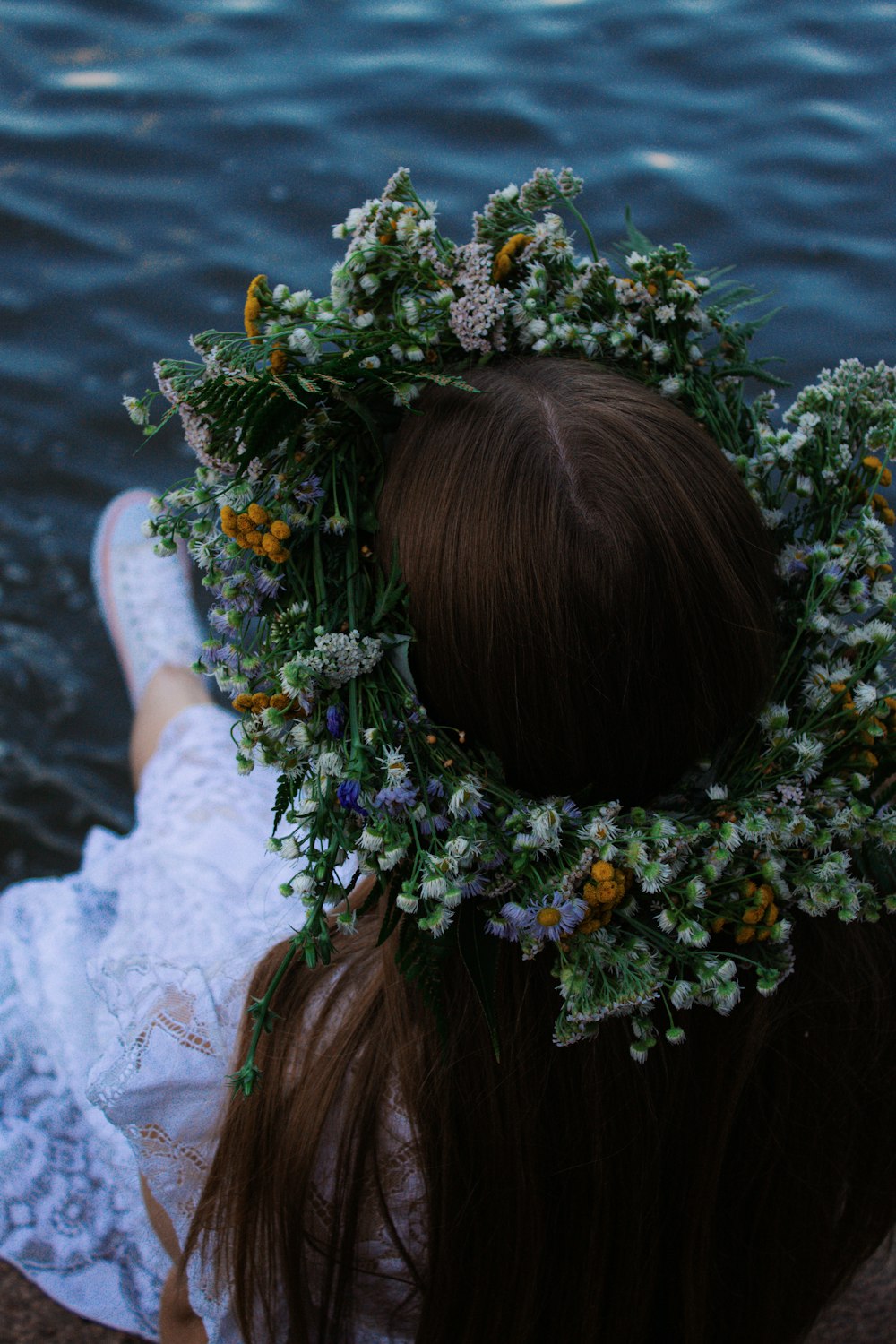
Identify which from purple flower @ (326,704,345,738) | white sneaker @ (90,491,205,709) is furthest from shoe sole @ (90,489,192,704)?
purple flower @ (326,704,345,738)

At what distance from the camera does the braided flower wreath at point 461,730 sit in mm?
1260

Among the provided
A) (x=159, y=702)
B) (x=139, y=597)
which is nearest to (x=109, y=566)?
(x=139, y=597)

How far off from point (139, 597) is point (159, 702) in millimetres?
499

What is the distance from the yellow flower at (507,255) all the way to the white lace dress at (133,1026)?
910 millimetres

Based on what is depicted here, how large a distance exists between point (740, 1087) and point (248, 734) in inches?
30.3

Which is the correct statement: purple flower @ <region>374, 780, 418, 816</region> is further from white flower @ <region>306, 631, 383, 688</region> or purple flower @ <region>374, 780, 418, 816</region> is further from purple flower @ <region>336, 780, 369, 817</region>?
white flower @ <region>306, 631, 383, 688</region>

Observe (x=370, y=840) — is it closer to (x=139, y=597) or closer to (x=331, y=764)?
(x=331, y=764)

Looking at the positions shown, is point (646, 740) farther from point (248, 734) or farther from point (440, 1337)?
point (440, 1337)

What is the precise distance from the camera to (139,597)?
343 centimetres

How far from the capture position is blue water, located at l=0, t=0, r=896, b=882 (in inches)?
156

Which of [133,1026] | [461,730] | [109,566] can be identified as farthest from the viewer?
[109,566]

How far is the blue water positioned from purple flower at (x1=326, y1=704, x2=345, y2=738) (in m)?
2.35

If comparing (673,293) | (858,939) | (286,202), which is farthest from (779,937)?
(286,202)

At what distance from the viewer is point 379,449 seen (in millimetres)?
1382
